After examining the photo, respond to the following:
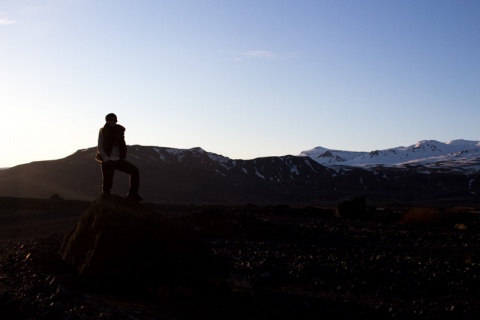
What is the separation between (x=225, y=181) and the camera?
136 meters

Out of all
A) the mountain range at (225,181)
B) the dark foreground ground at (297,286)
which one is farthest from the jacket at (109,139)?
the mountain range at (225,181)

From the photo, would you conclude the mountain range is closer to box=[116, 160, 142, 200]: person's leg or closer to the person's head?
box=[116, 160, 142, 200]: person's leg

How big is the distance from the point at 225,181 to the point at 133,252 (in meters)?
126

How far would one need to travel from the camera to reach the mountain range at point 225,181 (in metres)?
111

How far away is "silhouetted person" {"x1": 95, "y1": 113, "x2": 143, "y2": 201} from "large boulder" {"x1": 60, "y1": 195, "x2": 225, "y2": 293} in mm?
792

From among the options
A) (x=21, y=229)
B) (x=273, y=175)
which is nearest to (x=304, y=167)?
(x=273, y=175)

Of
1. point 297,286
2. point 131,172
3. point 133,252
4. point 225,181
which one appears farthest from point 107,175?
point 225,181

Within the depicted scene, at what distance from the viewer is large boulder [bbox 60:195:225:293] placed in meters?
10.2

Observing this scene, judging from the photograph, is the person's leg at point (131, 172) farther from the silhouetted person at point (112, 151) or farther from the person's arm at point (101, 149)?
the person's arm at point (101, 149)

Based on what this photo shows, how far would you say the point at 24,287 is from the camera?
34.4ft

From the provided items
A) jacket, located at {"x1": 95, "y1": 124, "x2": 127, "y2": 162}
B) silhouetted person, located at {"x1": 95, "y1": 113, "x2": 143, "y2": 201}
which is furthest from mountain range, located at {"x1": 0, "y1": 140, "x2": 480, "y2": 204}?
jacket, located at {"x1": 95, "y1": 124, "x2": 127, "y2": 162}

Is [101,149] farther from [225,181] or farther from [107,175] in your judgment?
[225,181]

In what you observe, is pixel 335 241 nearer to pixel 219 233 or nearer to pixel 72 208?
pixel 219 233

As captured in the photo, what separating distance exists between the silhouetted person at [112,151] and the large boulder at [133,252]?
31.2 inches
